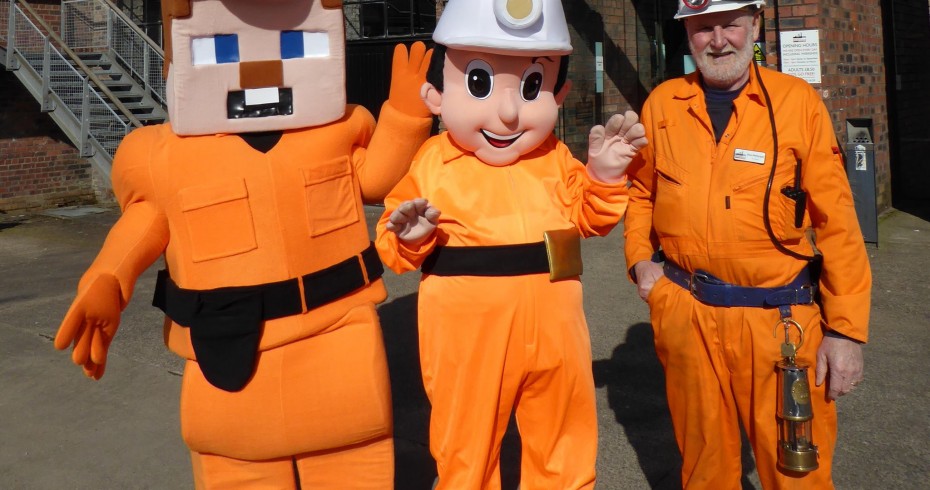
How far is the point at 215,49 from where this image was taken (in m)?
2.84

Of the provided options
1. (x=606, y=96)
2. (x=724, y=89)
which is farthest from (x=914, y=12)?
(x=724, y=89)

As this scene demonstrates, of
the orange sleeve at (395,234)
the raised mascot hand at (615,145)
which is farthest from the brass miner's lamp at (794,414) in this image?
the orange sleeve at (395,234)

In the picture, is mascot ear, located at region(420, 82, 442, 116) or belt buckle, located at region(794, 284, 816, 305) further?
mascot ear, located at region(420, 82, 442, 116)

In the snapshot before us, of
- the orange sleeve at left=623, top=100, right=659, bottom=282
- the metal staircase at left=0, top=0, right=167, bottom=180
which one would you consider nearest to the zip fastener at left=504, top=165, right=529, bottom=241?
the orange sleeve at left=623, top=100, right=659, bottom=282

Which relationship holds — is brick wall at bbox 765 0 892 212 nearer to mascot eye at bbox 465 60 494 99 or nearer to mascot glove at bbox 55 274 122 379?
mascot eye at bbox 465 60 494 99

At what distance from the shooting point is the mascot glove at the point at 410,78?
293 centimetres

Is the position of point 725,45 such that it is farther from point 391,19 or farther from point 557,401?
point 391,19

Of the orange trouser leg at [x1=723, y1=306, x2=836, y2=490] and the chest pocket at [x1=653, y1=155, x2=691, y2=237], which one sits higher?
the chest pocket at [x1=653, y1=155, x2=691, y2=237]

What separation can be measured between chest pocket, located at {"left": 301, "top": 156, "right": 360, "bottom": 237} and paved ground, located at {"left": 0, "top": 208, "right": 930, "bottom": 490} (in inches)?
57.9

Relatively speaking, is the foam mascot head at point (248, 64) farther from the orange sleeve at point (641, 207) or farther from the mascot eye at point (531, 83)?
the orange sleeve at point (641, 207)

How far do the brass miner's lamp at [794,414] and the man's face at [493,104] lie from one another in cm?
103

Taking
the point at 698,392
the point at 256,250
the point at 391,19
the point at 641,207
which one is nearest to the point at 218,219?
the point at 256,250

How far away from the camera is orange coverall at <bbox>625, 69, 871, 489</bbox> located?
274cm

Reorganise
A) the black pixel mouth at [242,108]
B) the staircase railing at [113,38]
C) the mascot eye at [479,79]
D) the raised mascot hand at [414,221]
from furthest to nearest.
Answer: the staircase railing at [113,38] < the black pixel mouth at [242,108] < the mascot eye at [479,79] < the raised mascot hand at [414,221]
